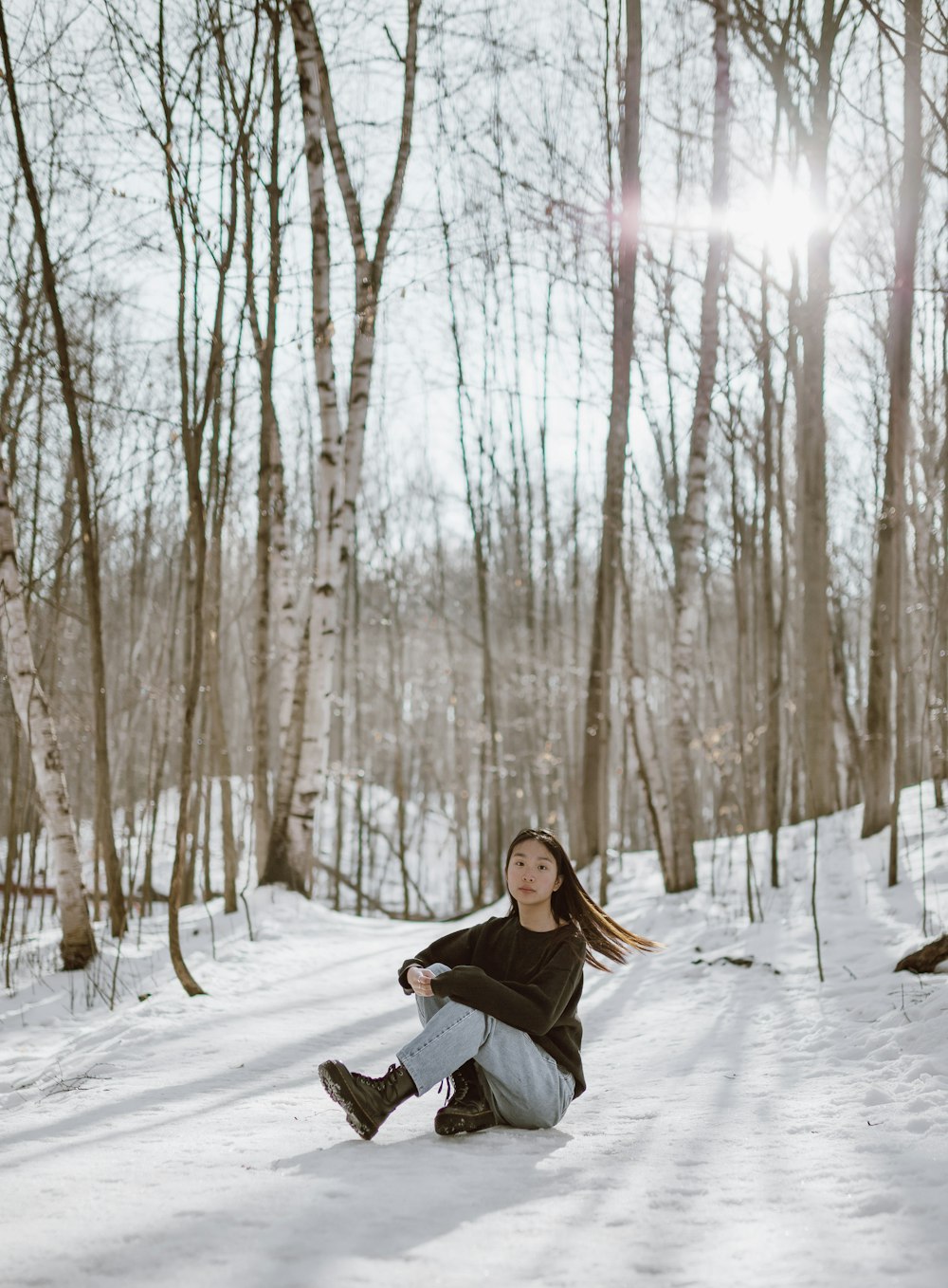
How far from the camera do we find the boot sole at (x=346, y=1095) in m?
2.72

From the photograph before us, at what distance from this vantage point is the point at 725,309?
11.0 metres

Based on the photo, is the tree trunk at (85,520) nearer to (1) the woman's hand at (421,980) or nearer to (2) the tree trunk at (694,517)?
(1) the woman's hand at (421,980)

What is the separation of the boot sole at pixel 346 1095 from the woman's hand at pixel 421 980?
0.30 metres

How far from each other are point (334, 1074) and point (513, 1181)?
1.82 feet

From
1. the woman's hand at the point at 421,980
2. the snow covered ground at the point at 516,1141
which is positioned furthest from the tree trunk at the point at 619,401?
the woman's hand at the point at 421,980

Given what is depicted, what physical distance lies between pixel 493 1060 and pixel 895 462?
543 cm

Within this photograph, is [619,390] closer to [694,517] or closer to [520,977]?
[694,517]

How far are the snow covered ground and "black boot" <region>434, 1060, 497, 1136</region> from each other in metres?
0.05

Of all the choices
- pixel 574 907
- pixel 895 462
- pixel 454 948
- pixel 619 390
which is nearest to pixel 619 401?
pixel 619 390

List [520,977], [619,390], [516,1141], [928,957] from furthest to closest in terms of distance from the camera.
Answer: [619,390]
[928,957]
[520,977]
[516,1141]

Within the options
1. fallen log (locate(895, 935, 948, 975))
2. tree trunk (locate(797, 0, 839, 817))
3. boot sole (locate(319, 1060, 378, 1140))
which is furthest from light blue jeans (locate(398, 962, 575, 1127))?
tree trunk (locate(797, 0, 839, 817))

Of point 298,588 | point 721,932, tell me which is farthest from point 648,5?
point 298,588

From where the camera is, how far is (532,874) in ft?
10.1

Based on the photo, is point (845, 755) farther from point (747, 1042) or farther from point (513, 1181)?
point (513, 1181)
